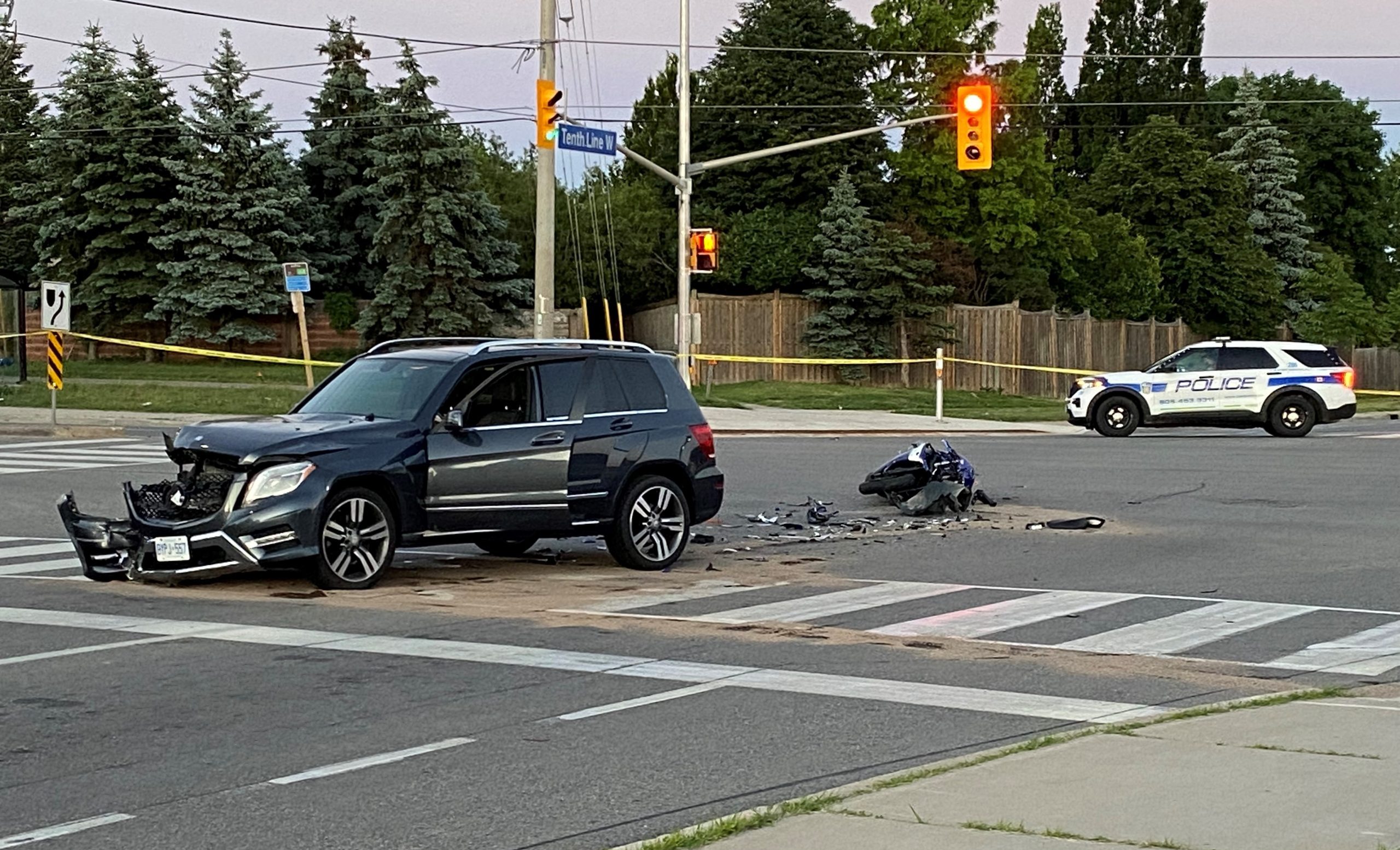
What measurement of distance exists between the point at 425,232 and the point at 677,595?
124 feet

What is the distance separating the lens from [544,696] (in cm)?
841

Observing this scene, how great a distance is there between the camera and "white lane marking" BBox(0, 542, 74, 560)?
1418 centimetres

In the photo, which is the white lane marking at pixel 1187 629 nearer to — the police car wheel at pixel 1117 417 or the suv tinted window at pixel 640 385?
the suv tinted window at pixel 640 385

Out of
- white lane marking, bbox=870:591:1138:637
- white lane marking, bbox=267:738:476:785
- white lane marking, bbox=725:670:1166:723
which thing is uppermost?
white lane marking, bbox=267:738:476:785

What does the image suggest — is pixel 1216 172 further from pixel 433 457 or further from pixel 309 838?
pixel 309 838

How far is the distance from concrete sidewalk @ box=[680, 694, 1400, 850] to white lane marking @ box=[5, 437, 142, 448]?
846 inches

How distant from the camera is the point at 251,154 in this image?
5053 centimetres

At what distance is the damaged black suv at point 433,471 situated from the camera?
11.8m

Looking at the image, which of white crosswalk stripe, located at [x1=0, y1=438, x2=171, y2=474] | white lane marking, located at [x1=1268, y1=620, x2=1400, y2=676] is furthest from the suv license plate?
white crosswalk stripe, located at [x1=0, y1=438, x2=171, y2=474]

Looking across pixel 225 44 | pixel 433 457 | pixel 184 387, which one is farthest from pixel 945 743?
pixel 225 44

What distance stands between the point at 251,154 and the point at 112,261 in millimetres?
5098

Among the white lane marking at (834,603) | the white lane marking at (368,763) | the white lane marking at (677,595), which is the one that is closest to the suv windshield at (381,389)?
the white lane marking at (677,595)

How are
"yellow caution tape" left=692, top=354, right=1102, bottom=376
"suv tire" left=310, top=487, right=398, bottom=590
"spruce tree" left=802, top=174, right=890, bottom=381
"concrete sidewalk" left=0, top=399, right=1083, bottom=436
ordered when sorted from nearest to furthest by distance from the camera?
1. "suv tire" left=310, top=487, right=398, bottom=590
2. "concrete sidewalk" left=0, top=399, right=1083, bottom=436
3. "yellow caution tape" left=692, top=354, right=1102, bottom=376
4. "spruce tree" left=802, top=174, right=890, bottom=381

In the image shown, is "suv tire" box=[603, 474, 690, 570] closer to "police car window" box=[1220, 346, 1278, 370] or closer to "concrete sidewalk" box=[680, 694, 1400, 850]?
"concrete sidewalk" box=[680, 694, 1400, 850]
